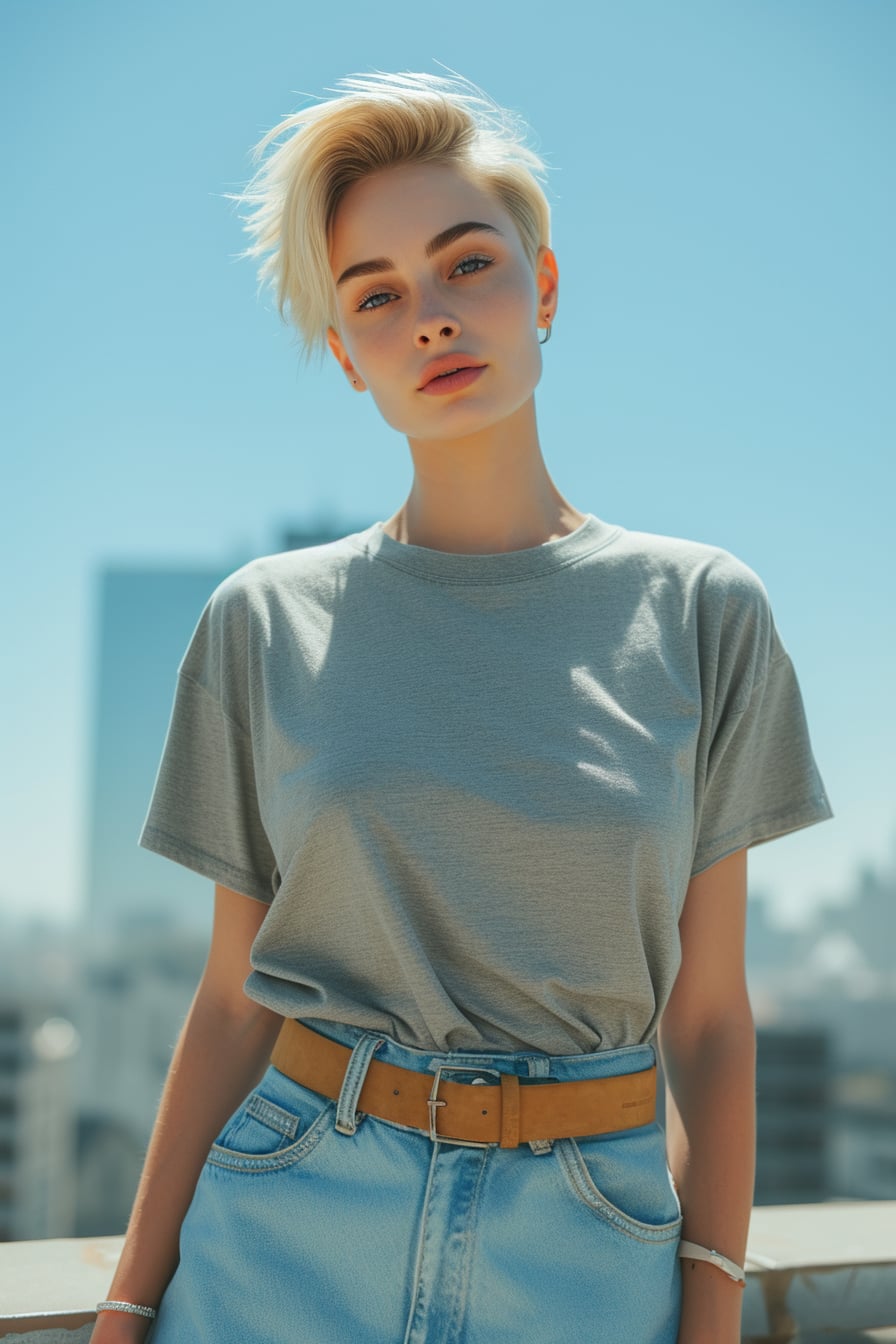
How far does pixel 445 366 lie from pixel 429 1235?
97 centimetres

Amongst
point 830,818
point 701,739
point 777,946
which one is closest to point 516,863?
point 701,739

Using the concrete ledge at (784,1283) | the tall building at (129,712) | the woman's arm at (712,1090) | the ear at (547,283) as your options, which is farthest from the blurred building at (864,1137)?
the ear at (547,283)

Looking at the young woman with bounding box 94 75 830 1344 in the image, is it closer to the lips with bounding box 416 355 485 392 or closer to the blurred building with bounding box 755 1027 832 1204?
the lips with bounding box 416 355 485 392

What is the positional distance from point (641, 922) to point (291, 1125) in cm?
43

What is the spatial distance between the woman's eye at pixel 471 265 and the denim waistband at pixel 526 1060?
0.92 metres

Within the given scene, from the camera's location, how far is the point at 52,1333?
1481mm

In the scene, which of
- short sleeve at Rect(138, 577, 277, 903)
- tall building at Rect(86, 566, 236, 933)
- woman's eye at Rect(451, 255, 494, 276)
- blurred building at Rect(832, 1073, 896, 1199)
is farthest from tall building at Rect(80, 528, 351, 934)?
woman's eye at Rect(451, 255, 494, 276)

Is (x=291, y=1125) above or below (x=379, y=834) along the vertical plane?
below

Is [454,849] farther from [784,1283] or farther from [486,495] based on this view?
[784,1283]

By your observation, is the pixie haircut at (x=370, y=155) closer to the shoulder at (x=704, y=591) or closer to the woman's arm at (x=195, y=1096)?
the shoulder at (x=704, y=591)

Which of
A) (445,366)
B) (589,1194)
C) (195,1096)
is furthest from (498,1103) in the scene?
(445,366)

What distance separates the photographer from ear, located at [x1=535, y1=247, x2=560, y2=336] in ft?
5.59

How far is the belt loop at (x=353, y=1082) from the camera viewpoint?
128 cm

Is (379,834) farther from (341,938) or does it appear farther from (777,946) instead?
(777,946)
